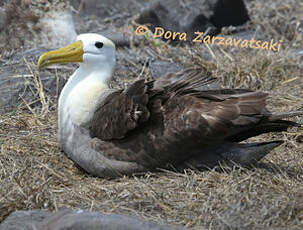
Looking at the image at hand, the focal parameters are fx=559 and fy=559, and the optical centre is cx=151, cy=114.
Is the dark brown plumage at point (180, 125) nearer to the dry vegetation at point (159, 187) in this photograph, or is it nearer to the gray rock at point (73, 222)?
the dry vegetation at point (159, 187)

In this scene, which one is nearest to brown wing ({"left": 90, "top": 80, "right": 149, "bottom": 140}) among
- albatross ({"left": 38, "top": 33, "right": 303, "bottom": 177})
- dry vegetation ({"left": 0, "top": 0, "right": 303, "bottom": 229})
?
albatross ({"left": 38, "top": 33, "right": 303, "bottom": 177})

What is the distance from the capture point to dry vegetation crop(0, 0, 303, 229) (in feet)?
8.99

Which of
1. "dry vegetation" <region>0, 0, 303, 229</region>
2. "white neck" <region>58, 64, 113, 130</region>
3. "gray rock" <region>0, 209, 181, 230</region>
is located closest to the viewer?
"gray rock" <region>0, 209, 181, 230</region>

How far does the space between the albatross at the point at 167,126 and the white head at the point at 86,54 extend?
269mm

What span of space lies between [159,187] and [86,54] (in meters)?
1.14

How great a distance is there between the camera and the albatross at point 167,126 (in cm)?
334

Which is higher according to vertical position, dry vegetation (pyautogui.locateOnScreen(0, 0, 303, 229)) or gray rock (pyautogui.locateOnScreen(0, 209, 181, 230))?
gray rock (pyautogui.locateOnScreen(0, 209, 181, 230))

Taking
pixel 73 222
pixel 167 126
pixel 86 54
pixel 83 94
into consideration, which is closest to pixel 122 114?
pixel 167 126

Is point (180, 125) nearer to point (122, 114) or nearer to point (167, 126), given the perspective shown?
point (167, 126)

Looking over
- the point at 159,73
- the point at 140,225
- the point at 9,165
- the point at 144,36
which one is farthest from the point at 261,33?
the point at 140,225

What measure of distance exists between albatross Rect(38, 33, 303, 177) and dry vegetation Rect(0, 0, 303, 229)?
0.35 ft

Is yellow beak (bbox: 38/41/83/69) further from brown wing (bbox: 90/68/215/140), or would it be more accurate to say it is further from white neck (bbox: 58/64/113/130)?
brown wing (bbox: 90/68/215/140)

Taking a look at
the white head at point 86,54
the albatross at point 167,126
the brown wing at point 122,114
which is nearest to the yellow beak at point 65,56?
the white head at point 86,54

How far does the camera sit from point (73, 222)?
2.42m
